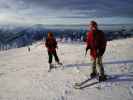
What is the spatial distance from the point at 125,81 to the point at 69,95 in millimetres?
2646

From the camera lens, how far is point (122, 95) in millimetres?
8625

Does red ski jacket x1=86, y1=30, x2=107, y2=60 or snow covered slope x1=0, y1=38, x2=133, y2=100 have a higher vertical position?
red ski jacket x1=86, y1=30, x2=107, y2=60

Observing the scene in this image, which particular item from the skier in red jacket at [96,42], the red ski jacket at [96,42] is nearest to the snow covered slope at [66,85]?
the skier in red jacket at [96,42]

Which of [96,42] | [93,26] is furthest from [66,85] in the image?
[93,26]

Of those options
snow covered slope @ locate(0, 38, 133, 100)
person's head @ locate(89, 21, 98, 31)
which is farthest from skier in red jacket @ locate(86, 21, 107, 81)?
snow covered slope @ locate(0, 38, 133, 100)

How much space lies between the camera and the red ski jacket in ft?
31.6

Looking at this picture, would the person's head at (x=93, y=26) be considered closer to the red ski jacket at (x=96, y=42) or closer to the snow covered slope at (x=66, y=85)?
the red ski jacket at (x=96, y=42)

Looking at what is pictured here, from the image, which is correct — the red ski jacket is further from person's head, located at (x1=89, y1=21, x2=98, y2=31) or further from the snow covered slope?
the snow covered slope

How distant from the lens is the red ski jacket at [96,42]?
31.6 feet

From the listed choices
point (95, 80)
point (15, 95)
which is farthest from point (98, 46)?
point (15, 95)

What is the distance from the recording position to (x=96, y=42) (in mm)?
9711

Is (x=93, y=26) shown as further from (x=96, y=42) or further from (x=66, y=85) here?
(x=66, y=85)

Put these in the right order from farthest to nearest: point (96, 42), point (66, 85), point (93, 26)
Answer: point (66, 85), point (96, 42), point (93, 26)

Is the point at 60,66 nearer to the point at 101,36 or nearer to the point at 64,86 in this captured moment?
the point at 64,86
